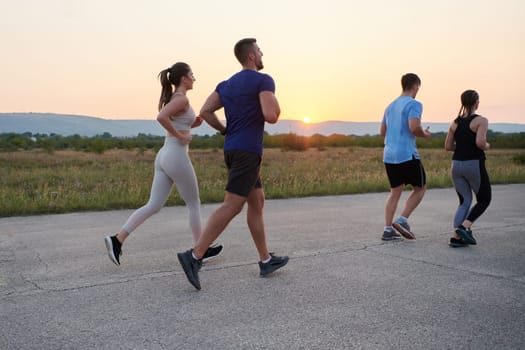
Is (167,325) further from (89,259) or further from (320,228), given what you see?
(320,228)

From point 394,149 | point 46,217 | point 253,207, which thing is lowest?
point 46,217

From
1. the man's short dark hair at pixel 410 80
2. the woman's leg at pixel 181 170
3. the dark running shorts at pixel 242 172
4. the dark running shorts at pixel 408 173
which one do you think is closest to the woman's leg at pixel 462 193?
the dark running shorts at pixel 408 173

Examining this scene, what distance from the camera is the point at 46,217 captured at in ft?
30.4

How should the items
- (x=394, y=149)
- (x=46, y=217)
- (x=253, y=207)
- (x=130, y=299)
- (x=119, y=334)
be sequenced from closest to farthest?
(x=119, y=334) → (x=130, y=299) → (x=253, y=207) → (x=394, y=149) → (x=46, y=217)

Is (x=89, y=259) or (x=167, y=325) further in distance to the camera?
(x=89, y=259)

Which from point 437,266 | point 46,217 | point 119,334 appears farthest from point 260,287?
point 46,217

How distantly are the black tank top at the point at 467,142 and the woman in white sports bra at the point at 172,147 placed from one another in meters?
3.03

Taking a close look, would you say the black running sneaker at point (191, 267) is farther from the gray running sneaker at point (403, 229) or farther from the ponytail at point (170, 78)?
the gray running sneaker at point (403, 229)

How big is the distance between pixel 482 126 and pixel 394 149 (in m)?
1.01

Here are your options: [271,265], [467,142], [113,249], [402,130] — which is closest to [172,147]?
[113,249]

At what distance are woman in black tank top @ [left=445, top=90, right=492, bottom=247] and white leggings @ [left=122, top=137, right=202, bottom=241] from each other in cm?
303

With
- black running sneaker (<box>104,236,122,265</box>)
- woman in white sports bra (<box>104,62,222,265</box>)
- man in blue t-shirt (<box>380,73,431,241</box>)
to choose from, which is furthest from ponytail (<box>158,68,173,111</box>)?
man in blue t-shirt (<box>380,73,431,241</box>)

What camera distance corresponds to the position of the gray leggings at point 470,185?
21.7 ft

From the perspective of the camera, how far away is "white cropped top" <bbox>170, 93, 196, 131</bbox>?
5.43 meters
